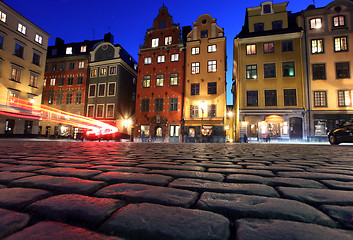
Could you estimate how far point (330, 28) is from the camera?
71.2 feet

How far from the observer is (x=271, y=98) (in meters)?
22.0

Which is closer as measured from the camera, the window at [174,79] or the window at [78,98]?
the window at [174,79]

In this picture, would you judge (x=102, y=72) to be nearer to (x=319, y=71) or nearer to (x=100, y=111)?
(x=100, y=111)

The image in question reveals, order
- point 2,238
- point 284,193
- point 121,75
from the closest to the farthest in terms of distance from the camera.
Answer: point 2,238 < point 284,193 < point 121,75

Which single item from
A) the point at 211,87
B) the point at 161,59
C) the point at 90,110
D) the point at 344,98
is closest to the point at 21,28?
the point at 90,110

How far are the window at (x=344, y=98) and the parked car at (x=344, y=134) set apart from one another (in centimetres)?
1194

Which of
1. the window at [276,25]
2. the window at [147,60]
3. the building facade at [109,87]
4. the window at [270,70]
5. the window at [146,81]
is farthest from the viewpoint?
the building facade at [109,87]

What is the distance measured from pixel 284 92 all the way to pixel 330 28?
877cm

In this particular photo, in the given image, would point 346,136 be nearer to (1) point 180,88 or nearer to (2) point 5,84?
(1) point 180,88

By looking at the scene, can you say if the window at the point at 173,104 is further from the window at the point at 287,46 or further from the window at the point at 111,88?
the window at the point at 287,46

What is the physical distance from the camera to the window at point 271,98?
21.9 meters

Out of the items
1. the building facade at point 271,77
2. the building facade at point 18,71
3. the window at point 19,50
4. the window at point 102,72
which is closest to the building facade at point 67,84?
the window at point 102,72

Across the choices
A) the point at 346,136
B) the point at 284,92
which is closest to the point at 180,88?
the point at 284,92

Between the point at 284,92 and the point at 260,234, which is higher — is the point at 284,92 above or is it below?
above
